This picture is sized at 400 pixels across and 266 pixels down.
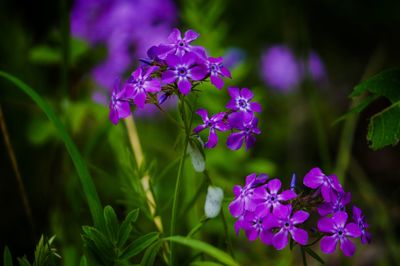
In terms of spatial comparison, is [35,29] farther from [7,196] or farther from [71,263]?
→ [71,263]

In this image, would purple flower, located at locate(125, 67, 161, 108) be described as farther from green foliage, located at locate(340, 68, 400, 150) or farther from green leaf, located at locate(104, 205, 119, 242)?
green foliage, located at locate(340, 68, 400, 150)

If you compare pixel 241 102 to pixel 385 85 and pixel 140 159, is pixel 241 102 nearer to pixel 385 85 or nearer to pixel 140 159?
pixel 385 85

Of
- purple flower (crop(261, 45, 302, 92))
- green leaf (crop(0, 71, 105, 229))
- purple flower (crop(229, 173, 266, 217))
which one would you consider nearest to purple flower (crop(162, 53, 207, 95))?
purple flower (crop(229, 173, 266, 217))

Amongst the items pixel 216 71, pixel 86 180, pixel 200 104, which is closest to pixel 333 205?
pixel 216 71

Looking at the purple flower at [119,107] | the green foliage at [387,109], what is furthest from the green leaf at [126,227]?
the green foliage at [387,109]

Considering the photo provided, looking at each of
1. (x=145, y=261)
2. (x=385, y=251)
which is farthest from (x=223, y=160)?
(x=145, y=261)
